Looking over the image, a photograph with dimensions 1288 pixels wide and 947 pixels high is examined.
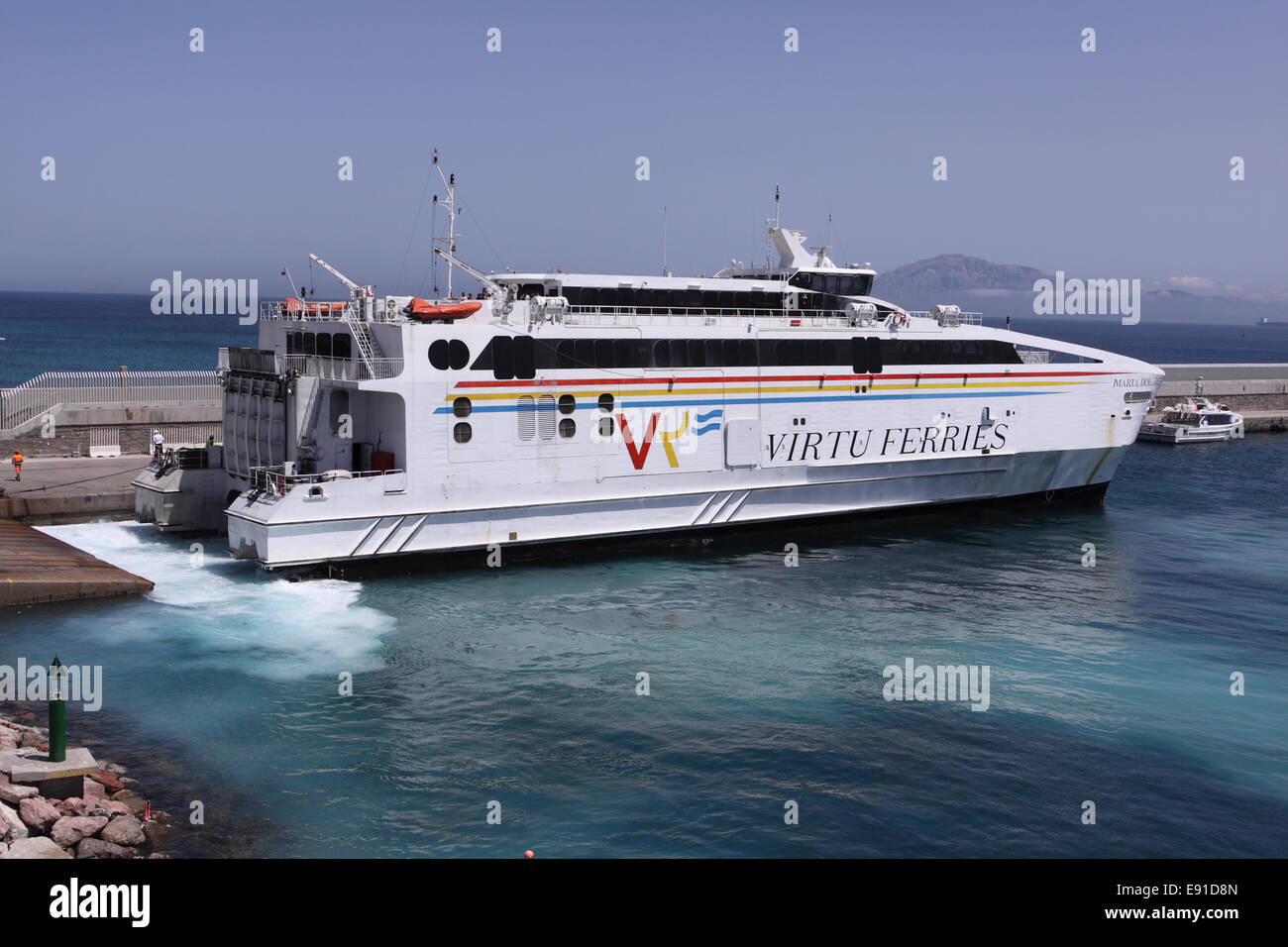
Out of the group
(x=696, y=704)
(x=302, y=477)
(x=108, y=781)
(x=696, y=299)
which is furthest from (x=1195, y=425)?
(x=108, y=781)

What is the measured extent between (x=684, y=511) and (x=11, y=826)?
734 inches

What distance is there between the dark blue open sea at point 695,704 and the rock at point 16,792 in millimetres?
1489

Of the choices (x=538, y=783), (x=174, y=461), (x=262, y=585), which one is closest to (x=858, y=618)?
(x=538, y=783)

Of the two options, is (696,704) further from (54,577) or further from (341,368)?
(54,577)

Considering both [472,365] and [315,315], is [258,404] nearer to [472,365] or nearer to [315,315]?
[315,315]

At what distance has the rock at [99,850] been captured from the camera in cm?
1251

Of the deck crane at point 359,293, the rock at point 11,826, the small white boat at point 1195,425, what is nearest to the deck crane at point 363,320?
the deck crane at point 359,293

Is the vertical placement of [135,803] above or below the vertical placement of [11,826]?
below

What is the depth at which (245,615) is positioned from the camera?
871 inches

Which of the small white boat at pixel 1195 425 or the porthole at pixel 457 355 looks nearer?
the porthole at pixel 457 355

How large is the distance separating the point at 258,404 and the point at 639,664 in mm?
13395

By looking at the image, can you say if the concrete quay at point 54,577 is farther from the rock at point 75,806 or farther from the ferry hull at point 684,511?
the rock at point 75,806

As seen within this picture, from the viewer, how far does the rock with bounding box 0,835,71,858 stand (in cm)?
1188
